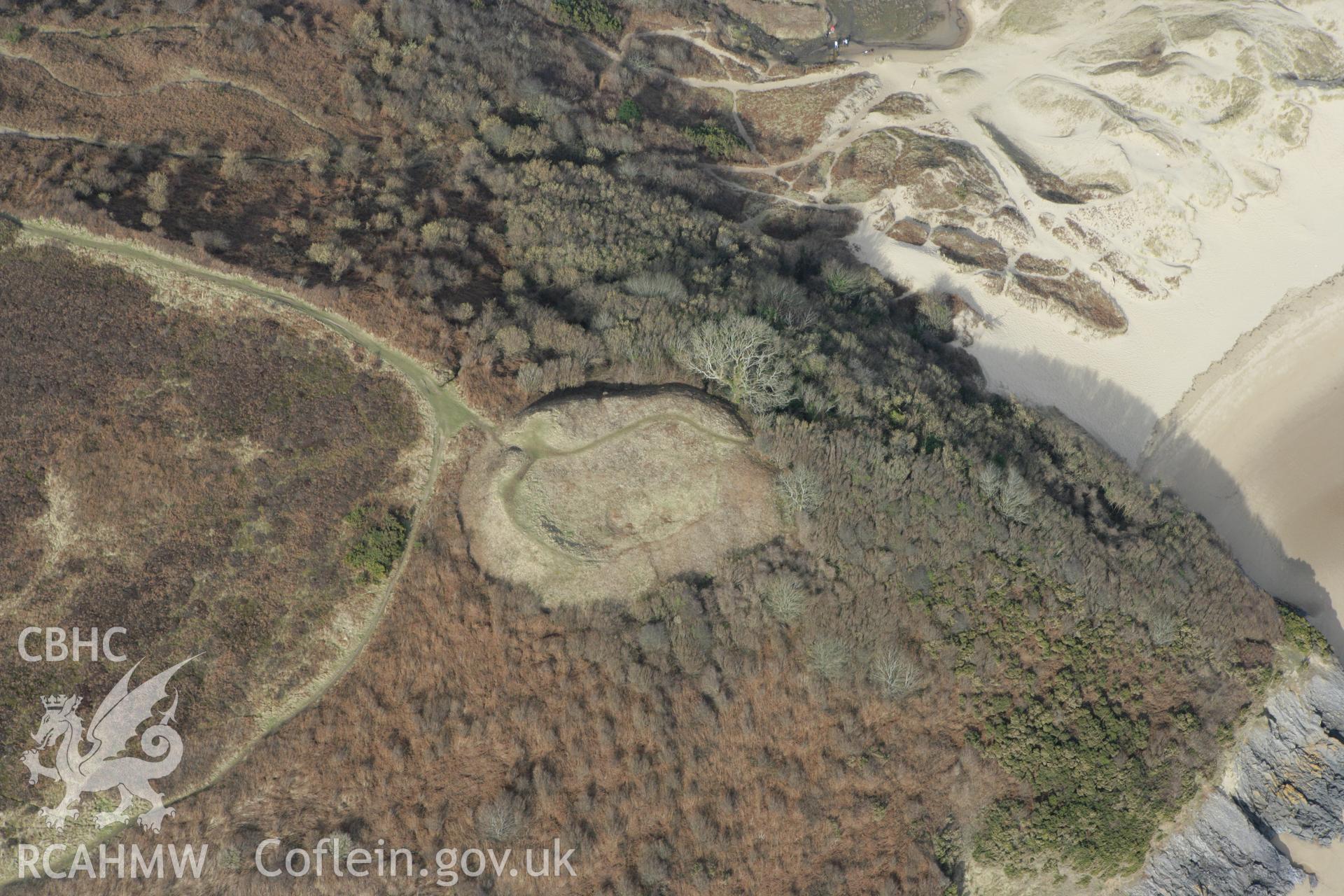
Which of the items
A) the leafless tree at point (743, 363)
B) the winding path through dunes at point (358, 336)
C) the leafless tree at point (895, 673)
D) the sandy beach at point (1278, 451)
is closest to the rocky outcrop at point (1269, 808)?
the sandy beach at point (1278, 451)

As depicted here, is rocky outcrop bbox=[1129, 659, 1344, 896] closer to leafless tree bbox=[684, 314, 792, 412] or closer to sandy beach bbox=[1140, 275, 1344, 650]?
sandy beach bbox=[1140, 275, 1344, 650]

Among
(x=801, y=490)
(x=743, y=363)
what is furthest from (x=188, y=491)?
(x=801, y=490)

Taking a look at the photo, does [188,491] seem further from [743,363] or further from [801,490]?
[801,490]

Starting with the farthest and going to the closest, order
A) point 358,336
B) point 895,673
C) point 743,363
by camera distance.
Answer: point 358,336, point 743,363, point 895,673

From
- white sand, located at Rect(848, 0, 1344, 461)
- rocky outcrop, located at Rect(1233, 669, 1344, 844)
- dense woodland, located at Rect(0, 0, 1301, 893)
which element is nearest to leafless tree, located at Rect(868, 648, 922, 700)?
dense woodland, located at Rect(0, 0, 1301, 893)

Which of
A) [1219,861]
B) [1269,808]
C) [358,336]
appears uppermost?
[1269,808]

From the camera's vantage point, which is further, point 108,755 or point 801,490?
point 801,490
